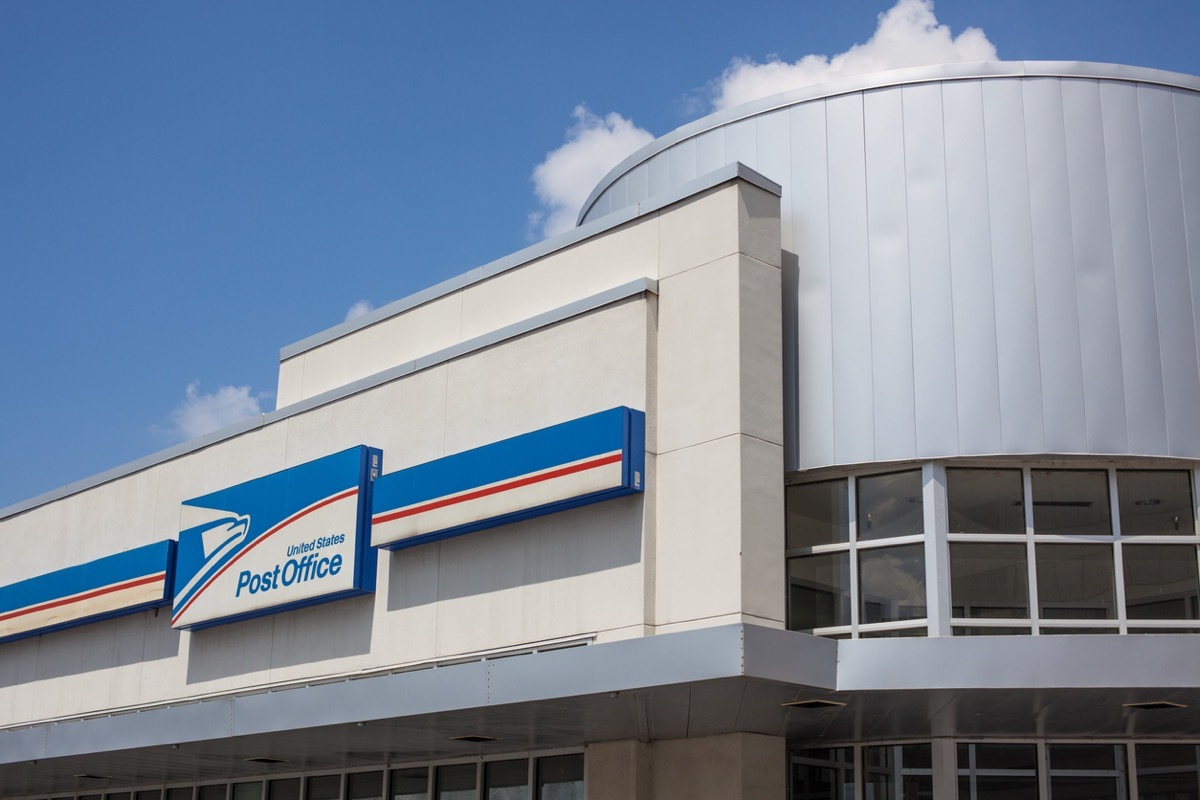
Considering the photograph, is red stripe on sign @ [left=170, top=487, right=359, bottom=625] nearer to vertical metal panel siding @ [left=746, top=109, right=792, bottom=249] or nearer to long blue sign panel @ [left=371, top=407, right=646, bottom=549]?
long blue sign panel @ [left=371, top=407, right=646, bottom=549]

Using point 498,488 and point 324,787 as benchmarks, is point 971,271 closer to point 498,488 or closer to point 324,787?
point 498,488

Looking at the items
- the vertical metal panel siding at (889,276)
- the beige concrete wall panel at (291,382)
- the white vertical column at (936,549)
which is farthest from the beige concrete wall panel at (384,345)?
the white vertical column at (936,549)

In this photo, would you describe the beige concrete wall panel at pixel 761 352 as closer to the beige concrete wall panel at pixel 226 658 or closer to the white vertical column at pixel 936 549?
the white vertical column at pixel 936 549

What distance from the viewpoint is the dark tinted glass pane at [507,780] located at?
59.7 feet

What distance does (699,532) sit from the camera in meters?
15.2

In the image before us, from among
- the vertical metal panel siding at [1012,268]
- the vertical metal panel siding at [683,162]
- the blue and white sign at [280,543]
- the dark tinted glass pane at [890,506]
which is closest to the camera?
the vertical metal panel siding at [1012,268]

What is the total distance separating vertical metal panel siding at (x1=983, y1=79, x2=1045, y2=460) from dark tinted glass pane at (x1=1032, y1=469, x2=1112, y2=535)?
0.54 metres

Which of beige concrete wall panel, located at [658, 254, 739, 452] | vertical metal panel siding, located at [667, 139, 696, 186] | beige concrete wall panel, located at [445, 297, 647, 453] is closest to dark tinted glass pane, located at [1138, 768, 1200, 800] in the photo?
beige concrete wall panel, located at [658, 254, 739, 452]

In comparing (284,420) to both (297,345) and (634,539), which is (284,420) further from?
(634,539)

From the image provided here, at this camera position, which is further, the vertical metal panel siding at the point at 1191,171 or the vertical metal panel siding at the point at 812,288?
the vertical metal panel siding at the point at 812,288

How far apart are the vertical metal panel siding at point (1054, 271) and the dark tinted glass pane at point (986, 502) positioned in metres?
0.64

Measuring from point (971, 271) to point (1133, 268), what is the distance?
1.75 meters

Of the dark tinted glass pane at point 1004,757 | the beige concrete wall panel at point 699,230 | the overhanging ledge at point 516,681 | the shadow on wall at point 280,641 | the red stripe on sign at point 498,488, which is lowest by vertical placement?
the dark tinted glass pane at point 1004,757

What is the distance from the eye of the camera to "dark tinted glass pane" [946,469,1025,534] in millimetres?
15648
